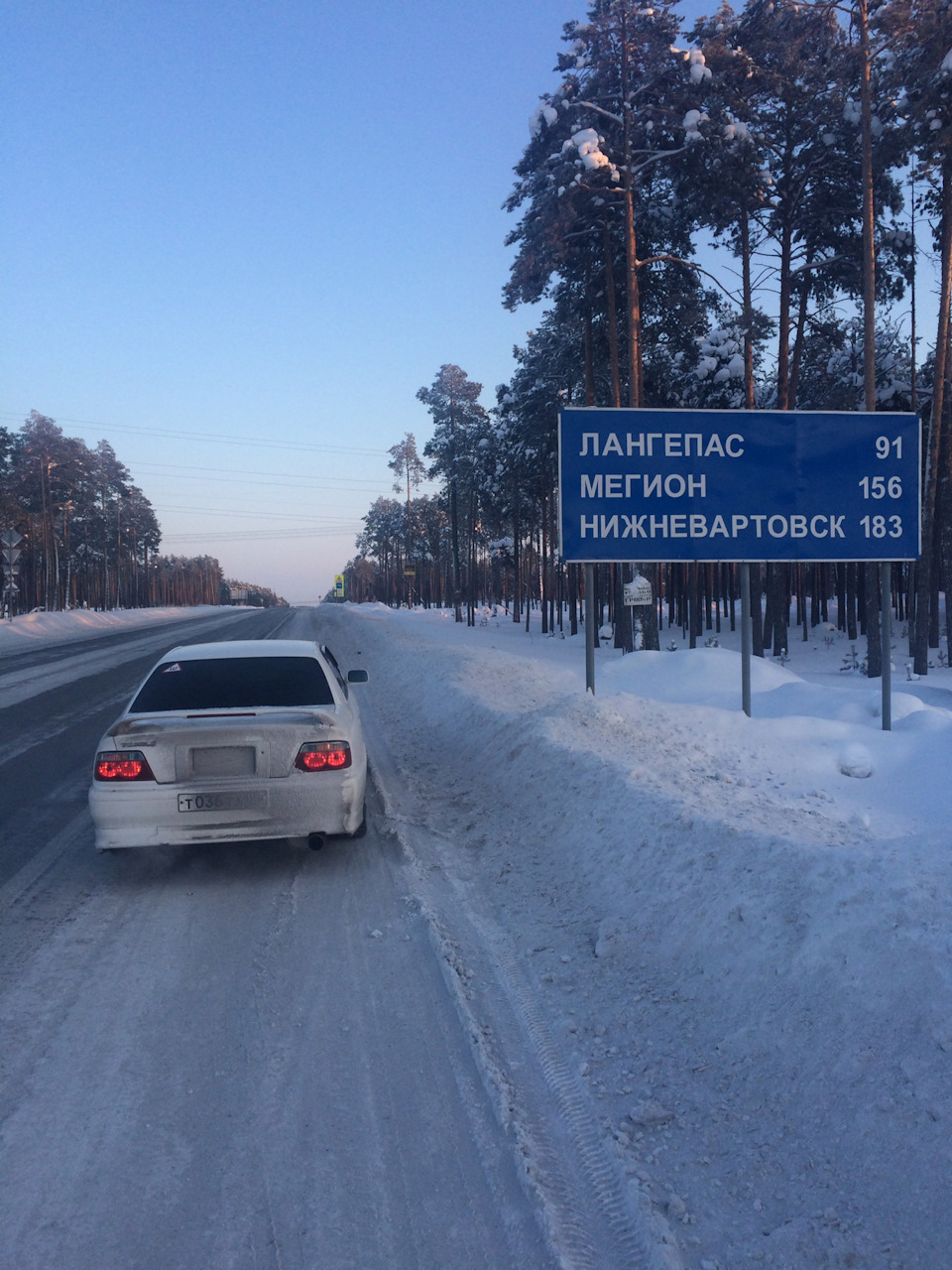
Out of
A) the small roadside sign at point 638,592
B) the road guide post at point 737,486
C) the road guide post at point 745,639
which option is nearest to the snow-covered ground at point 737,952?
the road guide post at point 745,639

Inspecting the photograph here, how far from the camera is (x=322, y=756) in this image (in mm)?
5781

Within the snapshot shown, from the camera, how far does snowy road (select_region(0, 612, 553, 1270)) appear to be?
2607 mm

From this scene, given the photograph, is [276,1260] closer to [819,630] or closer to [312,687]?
[312,687]

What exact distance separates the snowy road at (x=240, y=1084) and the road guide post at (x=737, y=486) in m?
5.72

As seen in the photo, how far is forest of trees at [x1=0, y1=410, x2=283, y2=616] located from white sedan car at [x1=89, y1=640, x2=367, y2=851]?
141ft

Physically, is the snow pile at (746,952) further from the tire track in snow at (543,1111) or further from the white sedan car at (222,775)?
the white sedan car at (222,775)

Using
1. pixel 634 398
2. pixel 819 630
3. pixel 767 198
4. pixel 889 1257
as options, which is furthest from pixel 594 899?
pixel 819 630

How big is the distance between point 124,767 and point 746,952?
12.8 ft

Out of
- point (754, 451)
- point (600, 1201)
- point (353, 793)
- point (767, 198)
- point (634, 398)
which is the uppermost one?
point (767, 198)

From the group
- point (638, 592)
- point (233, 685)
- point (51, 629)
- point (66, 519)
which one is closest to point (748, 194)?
point (638, 592)

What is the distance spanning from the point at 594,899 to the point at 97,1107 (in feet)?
9.86

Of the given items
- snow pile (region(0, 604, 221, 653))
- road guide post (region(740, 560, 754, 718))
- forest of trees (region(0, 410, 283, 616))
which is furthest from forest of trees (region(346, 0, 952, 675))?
forest of trees (region(0, 410, 283, 616))

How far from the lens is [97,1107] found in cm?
324

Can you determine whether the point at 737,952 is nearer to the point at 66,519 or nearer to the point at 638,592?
the point at 638,592
